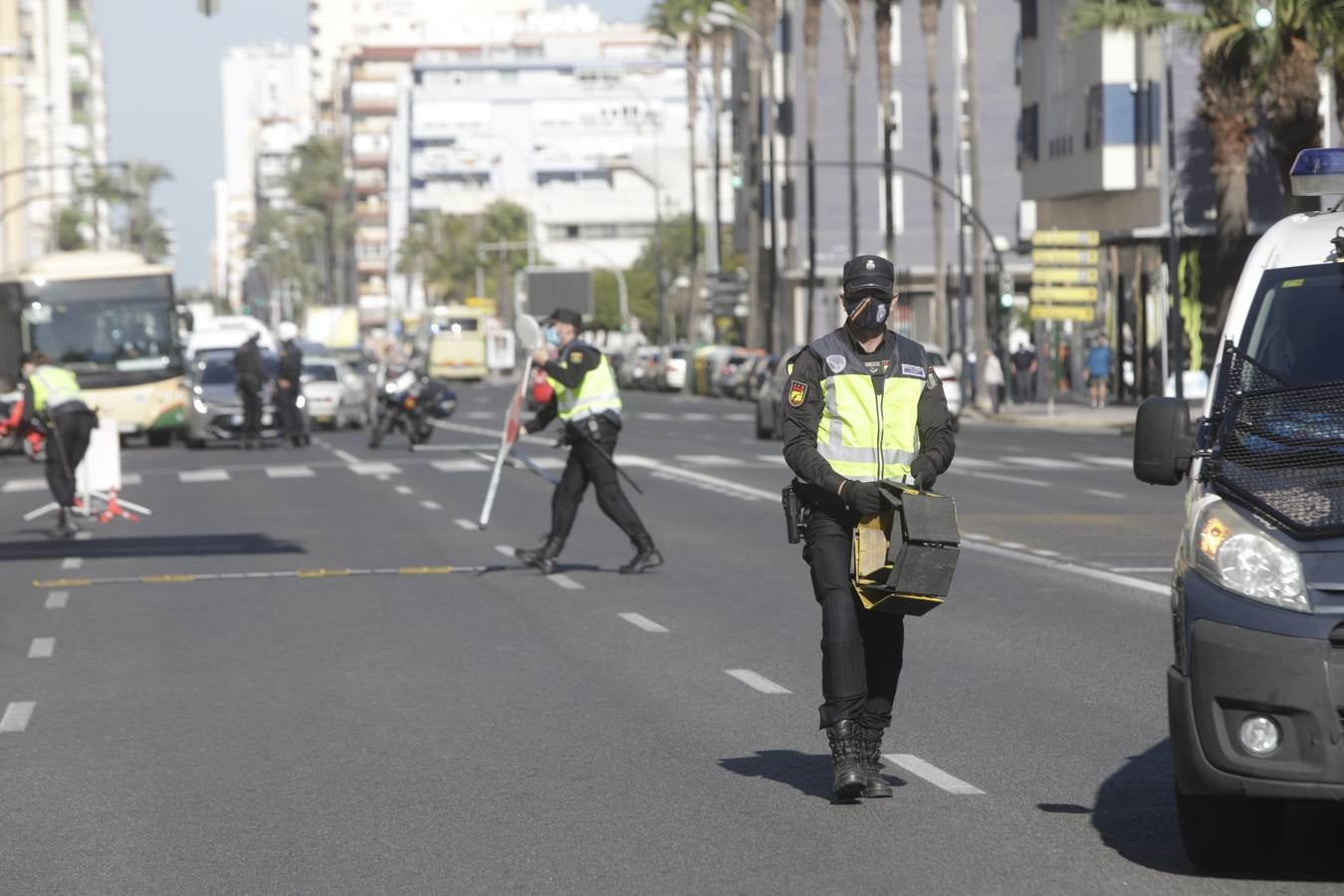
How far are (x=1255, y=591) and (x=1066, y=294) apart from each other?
1891 inches

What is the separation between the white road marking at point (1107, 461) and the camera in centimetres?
3425

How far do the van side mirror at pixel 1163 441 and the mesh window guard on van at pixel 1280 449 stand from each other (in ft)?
0.31

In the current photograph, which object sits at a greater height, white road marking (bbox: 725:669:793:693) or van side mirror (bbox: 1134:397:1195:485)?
van side mirror (bbox: 1134:397:1195:485)

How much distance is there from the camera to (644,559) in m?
18.3

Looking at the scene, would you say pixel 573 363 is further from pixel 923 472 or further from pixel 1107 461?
pixel 1107 461

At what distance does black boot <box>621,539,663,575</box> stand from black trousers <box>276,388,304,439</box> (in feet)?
84.6

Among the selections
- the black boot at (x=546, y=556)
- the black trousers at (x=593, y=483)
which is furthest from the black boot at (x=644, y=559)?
the black boot at (x=546, y=556)

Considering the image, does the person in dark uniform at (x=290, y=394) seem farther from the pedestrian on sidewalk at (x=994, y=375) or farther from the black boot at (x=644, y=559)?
the black boot at (x=644, y=559)

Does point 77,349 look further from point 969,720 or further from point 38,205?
point 38,205

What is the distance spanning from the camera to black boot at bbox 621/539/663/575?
60.0ft

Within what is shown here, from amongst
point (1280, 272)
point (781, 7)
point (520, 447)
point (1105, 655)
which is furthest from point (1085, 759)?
point (781, 7)

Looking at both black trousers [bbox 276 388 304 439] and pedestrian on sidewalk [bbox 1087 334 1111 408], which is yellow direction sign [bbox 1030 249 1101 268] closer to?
pedestrian on sidewalk [bbox 1087 334 1111 408]

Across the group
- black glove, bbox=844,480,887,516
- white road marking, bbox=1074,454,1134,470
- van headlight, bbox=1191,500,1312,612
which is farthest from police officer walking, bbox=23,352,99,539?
van headlight, bbox=1191,500,1312,612

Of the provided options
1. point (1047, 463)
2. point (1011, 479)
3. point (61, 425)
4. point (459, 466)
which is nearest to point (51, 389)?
point (61, 425)
